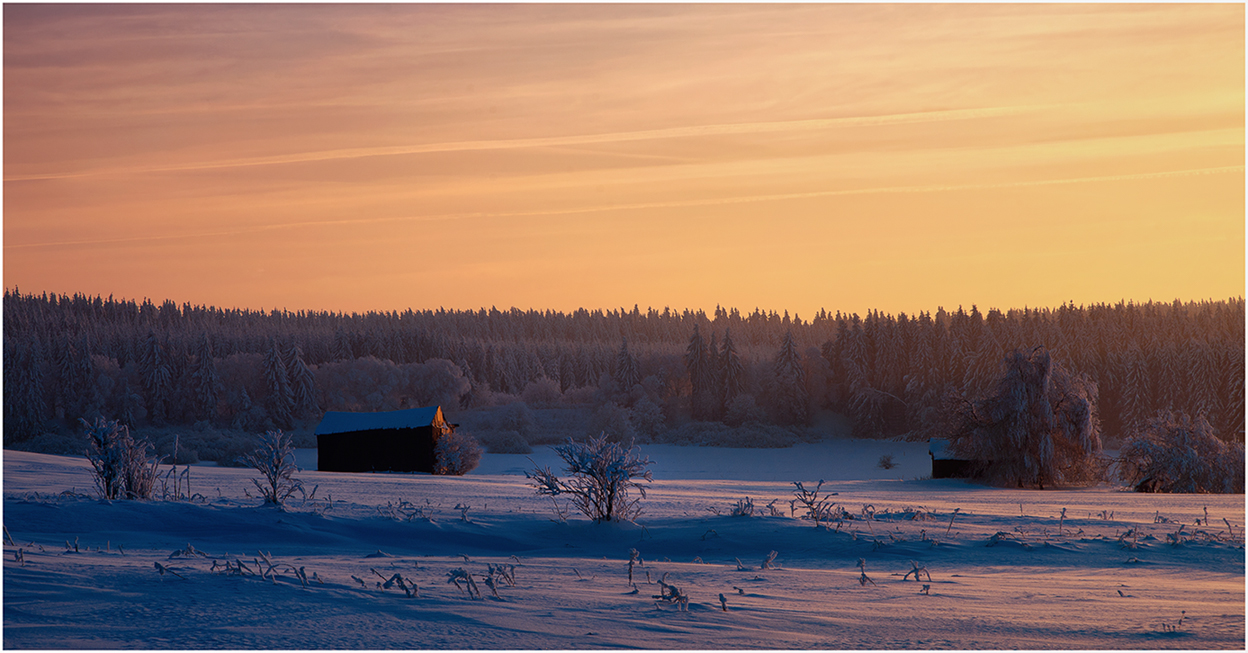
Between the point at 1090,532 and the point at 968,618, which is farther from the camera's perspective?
the point at 1090,532

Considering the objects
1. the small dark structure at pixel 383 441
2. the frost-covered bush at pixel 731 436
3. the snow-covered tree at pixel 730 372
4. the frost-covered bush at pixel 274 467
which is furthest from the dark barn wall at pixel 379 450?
the snow-covered tree at pixel 730 372

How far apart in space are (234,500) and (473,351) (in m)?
112

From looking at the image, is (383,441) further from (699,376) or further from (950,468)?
(699,376)

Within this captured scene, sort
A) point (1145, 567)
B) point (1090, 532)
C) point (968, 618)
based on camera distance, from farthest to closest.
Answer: point (1090, 532), point (1145, 567), point (968, 618)

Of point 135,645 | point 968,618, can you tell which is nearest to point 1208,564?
Answer: point 968,618

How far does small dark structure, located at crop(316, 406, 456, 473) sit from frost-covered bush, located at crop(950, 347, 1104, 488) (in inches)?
1116

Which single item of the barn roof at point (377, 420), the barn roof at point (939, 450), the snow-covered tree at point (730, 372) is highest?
the snow-covered tree at point (730, 372)

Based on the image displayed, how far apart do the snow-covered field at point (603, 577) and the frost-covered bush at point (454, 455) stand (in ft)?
84.7

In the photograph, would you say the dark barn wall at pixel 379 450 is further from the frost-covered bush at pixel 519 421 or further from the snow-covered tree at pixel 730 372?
the snow-covered tree at pixel 730 372

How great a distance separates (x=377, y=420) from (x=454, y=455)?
218 inches

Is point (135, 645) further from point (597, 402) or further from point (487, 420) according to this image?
point (597, 402)

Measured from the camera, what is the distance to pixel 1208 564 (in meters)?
13.0

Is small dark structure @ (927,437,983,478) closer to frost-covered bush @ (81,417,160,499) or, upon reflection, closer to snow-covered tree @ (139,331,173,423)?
frost-covered bush @ (81,417,160,499)

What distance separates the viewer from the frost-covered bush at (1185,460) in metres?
34.9
